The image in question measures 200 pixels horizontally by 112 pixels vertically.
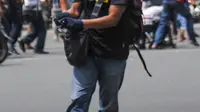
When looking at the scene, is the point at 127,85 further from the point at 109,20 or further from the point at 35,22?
the point at 35,22

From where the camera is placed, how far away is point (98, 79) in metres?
5.30

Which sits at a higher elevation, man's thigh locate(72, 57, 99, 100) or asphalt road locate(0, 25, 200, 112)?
man's thigh locate(72, 57, 99, 100)

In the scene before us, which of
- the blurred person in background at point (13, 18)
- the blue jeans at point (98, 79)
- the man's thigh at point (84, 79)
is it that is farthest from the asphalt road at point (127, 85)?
the man's thigh at point (84, 79)

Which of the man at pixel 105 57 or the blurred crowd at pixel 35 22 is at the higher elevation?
the man at pixel 105 57

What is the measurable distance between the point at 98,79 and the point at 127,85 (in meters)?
4.31

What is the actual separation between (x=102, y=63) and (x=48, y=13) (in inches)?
679

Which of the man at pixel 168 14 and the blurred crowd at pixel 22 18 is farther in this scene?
the man at pixel 168 14

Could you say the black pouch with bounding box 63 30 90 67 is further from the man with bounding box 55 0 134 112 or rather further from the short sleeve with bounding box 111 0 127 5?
the short sleeve with bounding box 111 0 127 5

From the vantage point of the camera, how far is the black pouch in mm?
5039

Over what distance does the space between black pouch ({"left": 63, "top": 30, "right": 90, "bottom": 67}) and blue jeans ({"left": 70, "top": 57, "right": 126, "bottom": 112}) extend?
0.08m

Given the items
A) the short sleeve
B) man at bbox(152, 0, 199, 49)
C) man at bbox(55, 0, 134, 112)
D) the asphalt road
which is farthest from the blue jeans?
man at bbox(152, 0, 199, 49)

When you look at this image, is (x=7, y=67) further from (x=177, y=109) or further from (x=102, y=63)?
(x=102, y=63)

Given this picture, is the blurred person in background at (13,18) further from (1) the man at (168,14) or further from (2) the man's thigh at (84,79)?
(2) the man's thigh at (84,79)

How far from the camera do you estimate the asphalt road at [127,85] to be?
26.9ft
